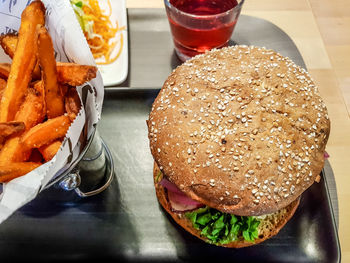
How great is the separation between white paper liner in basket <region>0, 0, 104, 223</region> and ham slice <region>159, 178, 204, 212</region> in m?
0.37

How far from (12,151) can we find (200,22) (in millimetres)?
1002

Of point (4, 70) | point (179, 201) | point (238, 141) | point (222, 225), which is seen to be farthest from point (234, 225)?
point (4, 70)

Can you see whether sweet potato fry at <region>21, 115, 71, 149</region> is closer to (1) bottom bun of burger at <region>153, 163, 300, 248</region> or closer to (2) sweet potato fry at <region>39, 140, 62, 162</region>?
(2) sweet potato fry at <region>39, 140, 62, 162</region>

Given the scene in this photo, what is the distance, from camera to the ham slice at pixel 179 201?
1341mm

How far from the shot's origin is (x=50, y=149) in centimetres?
104

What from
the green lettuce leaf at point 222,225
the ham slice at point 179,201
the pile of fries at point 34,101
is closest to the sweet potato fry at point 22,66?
the pile of fries at point 34,101

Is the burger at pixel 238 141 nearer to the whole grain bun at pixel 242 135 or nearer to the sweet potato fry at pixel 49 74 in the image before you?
the whole grain bun at pixel 242 135

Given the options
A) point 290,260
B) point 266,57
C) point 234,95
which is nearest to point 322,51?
point 266,57

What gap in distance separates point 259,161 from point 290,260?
46 cm

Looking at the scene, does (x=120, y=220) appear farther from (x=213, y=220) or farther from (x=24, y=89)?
(x=24, y=89)

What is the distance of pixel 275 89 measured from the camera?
125 cm

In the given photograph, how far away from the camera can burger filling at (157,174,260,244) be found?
1328mm

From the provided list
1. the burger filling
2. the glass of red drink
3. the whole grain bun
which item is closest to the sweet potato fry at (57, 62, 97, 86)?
the whole grain bun

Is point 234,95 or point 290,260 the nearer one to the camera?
point 234,95
